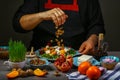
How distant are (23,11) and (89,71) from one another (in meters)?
1.03

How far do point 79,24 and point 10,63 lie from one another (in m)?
0.97

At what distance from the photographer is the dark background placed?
351 cm

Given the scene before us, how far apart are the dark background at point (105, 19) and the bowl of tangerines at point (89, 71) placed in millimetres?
1749

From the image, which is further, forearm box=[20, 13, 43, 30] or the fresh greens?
forearm box=[20, 13, 43, 30]

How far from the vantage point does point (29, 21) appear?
259 centimetres

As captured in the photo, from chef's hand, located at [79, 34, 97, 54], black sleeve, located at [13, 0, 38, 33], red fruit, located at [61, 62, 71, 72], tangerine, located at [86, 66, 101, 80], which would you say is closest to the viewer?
tangerine, located at [86, 66, 101, 80]

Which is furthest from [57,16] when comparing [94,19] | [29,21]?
[94,19]

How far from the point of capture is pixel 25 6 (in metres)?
2.73

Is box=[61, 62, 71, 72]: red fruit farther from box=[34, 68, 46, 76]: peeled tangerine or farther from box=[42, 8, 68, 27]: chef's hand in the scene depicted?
box=[42, 8, 68, 27]: chef's hand

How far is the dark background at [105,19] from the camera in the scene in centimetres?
351

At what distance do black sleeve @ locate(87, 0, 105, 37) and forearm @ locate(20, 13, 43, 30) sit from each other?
44 centimetres

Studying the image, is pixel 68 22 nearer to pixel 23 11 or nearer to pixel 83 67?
pixel 23 11

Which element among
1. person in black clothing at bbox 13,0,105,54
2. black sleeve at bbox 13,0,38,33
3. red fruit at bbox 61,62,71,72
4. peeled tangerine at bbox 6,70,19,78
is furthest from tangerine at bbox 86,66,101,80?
black sleeve at bbox 13,0,38,33

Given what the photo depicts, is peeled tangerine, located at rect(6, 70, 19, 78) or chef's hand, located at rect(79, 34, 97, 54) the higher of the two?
chef's hand, located at rect(79, 34, 97, 54)
